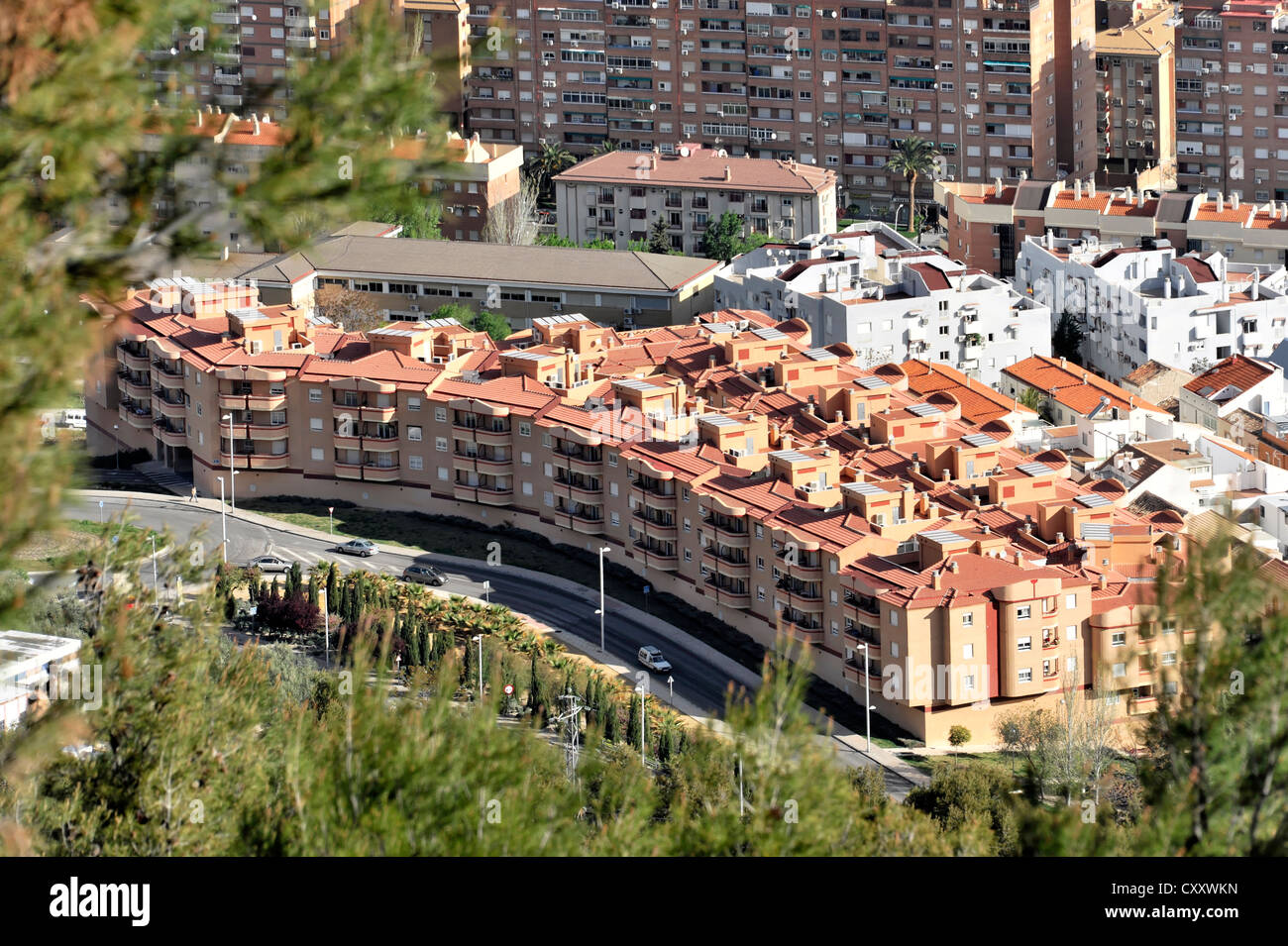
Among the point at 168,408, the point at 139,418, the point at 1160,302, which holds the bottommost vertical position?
the point at 139,418

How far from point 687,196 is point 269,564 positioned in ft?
171

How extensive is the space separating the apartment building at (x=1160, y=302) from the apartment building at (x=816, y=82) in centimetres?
2710

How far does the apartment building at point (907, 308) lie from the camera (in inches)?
3952

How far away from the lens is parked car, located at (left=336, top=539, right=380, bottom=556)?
273ft

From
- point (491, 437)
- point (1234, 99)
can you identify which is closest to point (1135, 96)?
point (1234, 99)

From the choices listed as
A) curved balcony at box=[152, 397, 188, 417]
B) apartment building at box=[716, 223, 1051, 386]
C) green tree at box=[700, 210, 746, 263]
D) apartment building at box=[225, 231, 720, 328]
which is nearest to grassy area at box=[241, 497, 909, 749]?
curved balcony at box=[152, 397, 188, 417]

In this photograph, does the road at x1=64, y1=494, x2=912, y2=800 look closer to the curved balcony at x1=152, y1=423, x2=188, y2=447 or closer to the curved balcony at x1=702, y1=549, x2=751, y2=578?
the curved balcony at x1=702, y1=549, x2=751, y2=578

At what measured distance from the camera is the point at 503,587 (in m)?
79.8

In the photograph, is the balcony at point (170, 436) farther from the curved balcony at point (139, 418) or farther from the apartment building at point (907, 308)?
the apartment building at point (907, 308)

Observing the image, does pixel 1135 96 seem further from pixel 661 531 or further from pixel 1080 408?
pixel 661 531

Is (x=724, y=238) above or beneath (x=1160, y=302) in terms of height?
above

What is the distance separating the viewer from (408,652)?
7200cm

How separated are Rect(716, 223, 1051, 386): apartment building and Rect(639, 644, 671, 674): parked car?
90.0ft

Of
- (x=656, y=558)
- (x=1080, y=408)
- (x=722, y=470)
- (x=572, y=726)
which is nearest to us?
(x=572, y=726)
